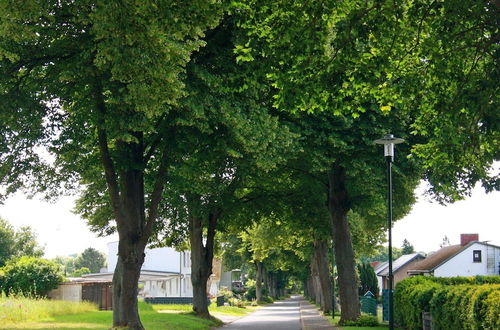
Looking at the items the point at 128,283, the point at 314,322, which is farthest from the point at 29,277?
the point at 128,283

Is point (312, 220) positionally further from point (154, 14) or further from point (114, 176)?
point (154, 14)

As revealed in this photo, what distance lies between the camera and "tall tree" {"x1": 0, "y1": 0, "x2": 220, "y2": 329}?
11719mm

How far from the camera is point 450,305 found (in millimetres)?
16141

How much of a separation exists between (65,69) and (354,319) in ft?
52.3

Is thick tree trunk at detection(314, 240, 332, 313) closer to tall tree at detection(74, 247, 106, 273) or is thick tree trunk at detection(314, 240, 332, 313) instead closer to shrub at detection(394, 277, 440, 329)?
shrub at detection(394, 277, 440, 329)

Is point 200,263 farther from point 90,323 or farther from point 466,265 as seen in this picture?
point 466,265

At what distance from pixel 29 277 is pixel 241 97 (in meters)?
24.2

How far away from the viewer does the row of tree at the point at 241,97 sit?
11148 millimetres

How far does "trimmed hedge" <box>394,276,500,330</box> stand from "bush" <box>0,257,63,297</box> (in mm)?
21246

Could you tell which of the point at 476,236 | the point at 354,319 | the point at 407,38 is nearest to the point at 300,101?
the point at 407,38

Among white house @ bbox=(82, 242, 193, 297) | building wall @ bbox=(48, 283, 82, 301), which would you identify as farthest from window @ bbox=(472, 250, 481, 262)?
building wall @ bbox=(48, 283, 82, 301)

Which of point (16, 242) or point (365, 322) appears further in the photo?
point (16, 242)

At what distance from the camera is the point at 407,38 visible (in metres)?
11.7

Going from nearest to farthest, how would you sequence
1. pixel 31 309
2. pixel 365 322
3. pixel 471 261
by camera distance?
pixel 365 322 → pixel 31 309 → pixel 471 261
